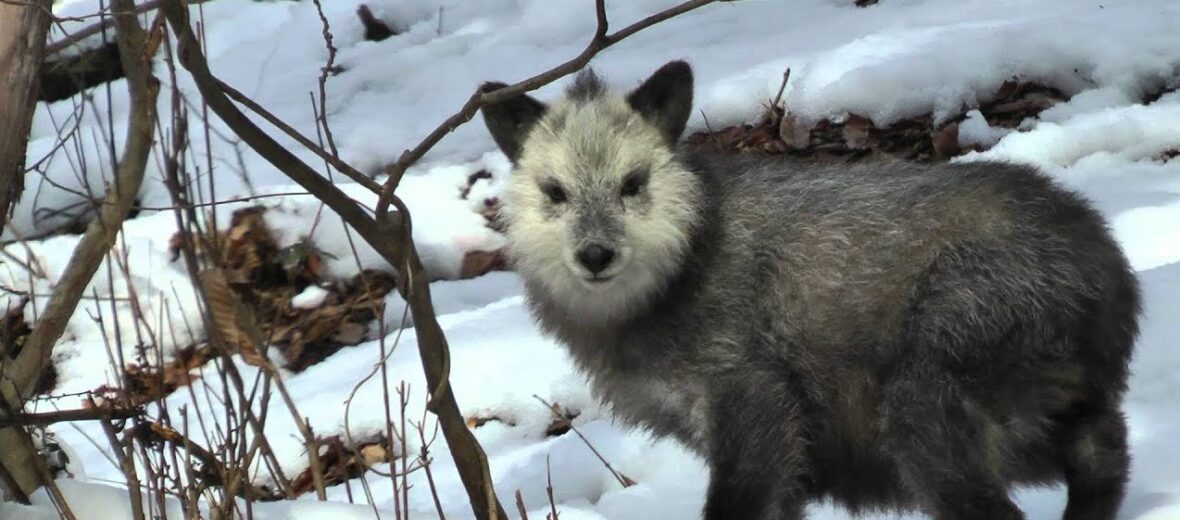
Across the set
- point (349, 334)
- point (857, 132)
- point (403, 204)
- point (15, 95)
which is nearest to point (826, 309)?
point (403, 204)

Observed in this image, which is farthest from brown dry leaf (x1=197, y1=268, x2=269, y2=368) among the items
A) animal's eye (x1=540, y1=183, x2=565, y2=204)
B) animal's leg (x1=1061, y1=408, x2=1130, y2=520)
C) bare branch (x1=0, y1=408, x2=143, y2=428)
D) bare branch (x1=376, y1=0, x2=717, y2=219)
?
animal's leg (x1=1061, y1=408, x2=1130, y2=520)

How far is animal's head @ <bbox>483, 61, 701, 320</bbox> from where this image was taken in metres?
4.89

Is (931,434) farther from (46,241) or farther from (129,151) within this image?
(46,241)

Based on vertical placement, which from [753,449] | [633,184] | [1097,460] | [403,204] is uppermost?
[403,204]

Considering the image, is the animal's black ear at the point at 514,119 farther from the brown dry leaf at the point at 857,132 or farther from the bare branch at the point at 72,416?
the brown dry leaf at the point at 857,132

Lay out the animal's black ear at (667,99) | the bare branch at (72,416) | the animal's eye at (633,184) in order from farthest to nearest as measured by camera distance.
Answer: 1. the animal's black ear at (667,99)
2. the animal's eye at (633,184)
3. the bare branch at (72,416)

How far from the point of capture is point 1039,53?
8.38 m

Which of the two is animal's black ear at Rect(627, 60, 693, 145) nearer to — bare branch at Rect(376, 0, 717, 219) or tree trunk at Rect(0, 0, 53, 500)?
bare branch at Rect(376, 0, 717, 219)

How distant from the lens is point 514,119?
17.4ft

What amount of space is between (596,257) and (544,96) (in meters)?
3.89

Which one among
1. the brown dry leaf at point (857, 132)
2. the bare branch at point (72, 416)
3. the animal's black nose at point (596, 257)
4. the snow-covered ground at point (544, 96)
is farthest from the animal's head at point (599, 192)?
the brown dry leaf at point (857, 132)

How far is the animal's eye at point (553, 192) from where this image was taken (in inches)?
198

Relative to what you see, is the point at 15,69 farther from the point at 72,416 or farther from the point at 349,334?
the point at 349,334

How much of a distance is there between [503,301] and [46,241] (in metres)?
2.59
